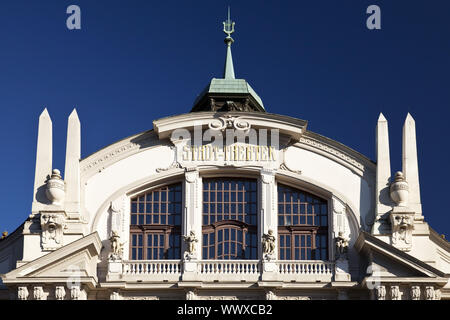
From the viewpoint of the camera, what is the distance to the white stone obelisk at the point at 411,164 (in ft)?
151

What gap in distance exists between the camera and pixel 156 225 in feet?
153

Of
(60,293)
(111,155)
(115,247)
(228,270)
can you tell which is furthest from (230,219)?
(60,293)

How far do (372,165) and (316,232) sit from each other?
3.38 m

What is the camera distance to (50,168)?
4678cm

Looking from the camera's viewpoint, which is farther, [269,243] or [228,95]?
[228,95]

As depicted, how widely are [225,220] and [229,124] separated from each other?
12.3ft

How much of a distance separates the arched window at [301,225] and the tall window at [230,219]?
1.06 m

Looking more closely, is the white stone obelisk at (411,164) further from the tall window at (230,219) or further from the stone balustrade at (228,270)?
the tall window at (230,219)

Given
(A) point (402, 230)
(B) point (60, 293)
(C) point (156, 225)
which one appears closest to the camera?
(B) point (60, 293)

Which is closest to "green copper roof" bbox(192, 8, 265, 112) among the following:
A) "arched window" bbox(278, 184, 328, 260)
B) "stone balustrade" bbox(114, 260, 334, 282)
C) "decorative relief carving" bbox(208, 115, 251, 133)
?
"decorative relief carving" bbox(208, 115, 251, 133)

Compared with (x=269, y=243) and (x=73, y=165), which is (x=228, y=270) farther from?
(x=73, y=165)

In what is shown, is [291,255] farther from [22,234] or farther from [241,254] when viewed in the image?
[22,234]
